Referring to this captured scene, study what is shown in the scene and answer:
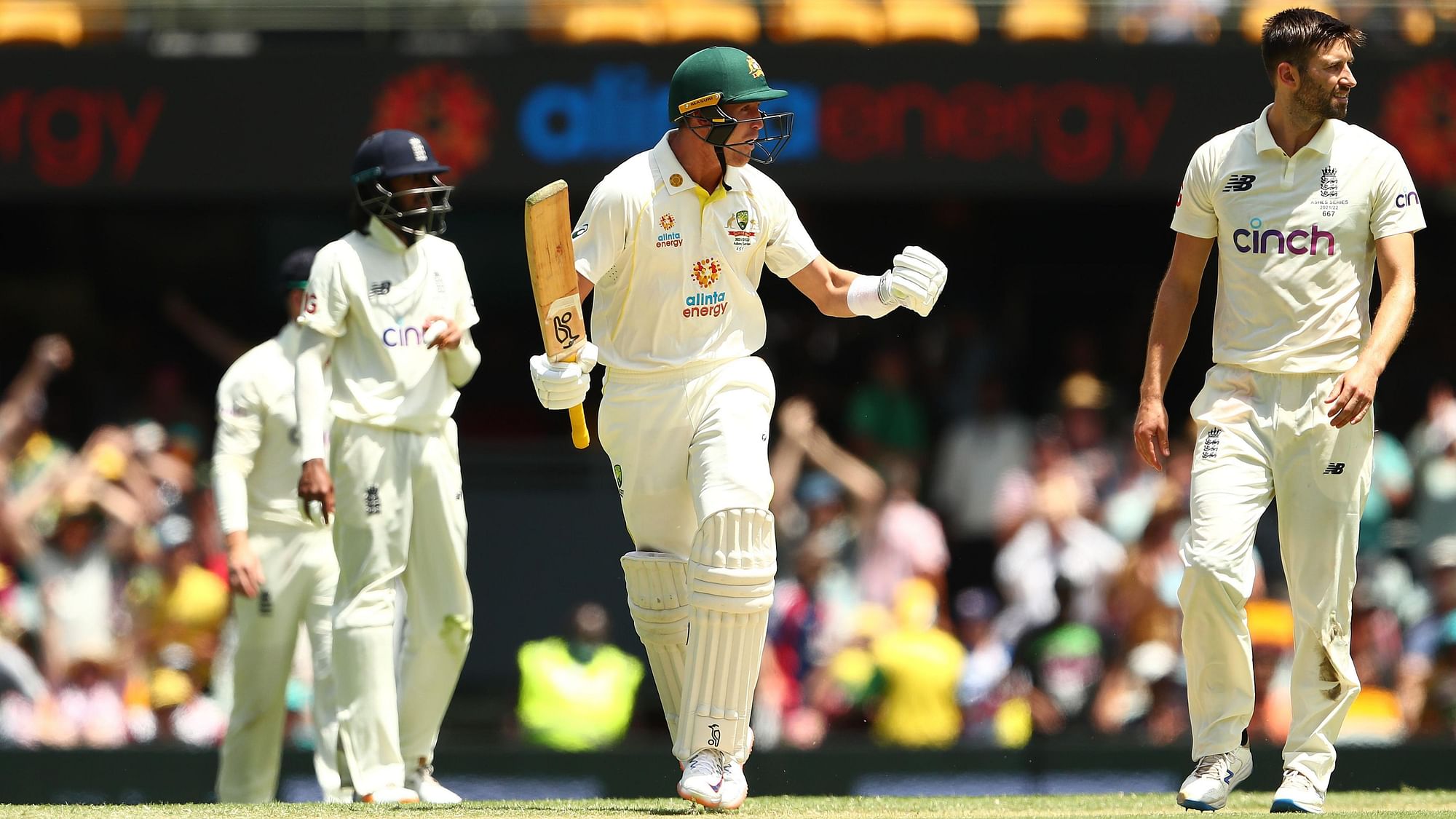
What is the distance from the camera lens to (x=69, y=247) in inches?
507

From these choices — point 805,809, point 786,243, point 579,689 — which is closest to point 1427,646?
point 579,689

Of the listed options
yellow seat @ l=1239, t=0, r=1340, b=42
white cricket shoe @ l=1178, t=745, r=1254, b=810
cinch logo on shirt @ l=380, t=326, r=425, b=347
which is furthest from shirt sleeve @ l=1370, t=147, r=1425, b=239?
yellow seat @ l=1239, t=0, r=1340, b=42

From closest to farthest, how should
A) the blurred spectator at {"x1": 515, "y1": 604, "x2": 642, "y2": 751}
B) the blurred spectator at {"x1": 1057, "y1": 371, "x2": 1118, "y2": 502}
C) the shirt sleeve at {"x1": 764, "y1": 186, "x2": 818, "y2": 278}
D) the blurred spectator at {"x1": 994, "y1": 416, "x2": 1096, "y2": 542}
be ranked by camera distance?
the shirt sleeve at {"x1": 764, "y1": 186, "x2": 818, "y2": 278} < the blurred spectator at {"x1": 515, "y1": 604, "x2": 642, "y2": 751} < the blurred spectator at {"x1": 994, "y1": 416, "x2": 1096, "y2": 542} < the blurred spectator at {"x1": 1057, "y1": 371, "x2": 1118, "y2": 502}

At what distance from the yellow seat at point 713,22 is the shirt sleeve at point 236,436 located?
4.08 m

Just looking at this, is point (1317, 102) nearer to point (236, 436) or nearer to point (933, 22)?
point (236, 436)

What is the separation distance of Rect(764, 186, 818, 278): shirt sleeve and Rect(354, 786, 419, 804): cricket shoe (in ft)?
6.83

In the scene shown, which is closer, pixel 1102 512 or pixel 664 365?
pixel 664 365

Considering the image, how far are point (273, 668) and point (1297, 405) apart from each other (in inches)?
156

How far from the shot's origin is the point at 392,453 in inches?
260

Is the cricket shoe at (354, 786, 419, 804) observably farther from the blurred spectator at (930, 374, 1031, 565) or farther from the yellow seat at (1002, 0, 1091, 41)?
the yellow seat at (1002, 0, 1091, 41)

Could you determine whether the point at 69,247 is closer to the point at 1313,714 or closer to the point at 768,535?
the point at 768,535

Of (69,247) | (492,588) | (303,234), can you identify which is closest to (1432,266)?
(492,588)

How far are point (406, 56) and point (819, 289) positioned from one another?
18.4ft

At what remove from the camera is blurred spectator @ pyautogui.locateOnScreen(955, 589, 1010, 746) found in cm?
958
